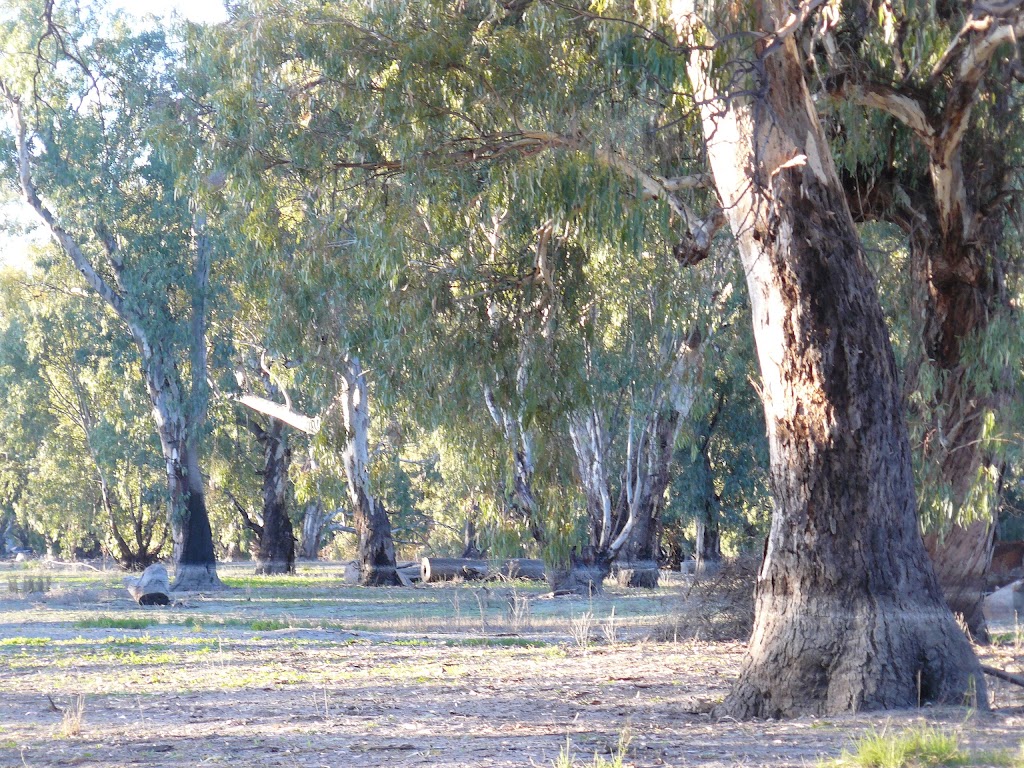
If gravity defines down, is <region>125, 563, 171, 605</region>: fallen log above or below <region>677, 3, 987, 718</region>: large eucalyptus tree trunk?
below

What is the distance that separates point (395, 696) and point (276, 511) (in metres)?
23.4

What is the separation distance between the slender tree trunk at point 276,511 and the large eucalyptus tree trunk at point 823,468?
2483 centimetres

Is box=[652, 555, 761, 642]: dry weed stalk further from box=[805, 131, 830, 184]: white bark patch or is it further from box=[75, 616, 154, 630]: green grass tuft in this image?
box=[75, 616, 154, 630]: green grass tuft

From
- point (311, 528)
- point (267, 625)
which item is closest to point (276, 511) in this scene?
point (311, 528)

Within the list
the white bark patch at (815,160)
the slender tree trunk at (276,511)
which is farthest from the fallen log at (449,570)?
the white bark patch at (815,160)

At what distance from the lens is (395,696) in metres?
7.86

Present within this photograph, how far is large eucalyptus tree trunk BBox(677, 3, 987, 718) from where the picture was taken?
263 inches

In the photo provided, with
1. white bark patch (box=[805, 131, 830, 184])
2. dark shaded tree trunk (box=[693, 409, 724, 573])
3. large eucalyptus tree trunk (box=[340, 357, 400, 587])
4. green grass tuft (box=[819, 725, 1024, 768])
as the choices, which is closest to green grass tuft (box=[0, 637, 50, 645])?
white bark patch (box=[805, 131, 830, 184])

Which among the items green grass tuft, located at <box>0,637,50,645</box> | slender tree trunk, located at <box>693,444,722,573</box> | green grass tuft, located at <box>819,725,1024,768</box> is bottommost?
green grass tuft, located at <box>0,637,50,645</box>

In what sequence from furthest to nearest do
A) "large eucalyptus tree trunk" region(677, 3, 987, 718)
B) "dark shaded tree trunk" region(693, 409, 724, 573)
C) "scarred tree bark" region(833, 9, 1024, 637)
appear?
"dark shaded tree trunk" region(693, 409, 724, 573) < "scarred tree bark" region(833, 9, 1024, 637) < "large eucalyptus tree trunk" region(677, 3, 987, 718)

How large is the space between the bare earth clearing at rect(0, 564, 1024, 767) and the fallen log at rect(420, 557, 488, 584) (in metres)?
10.9

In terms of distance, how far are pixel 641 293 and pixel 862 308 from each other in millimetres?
7376

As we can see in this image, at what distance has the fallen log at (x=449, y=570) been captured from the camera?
1028 inches

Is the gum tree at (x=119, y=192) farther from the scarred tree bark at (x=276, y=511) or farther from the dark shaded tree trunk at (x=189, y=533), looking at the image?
the scarred tree bark at (x=276, y=511)
